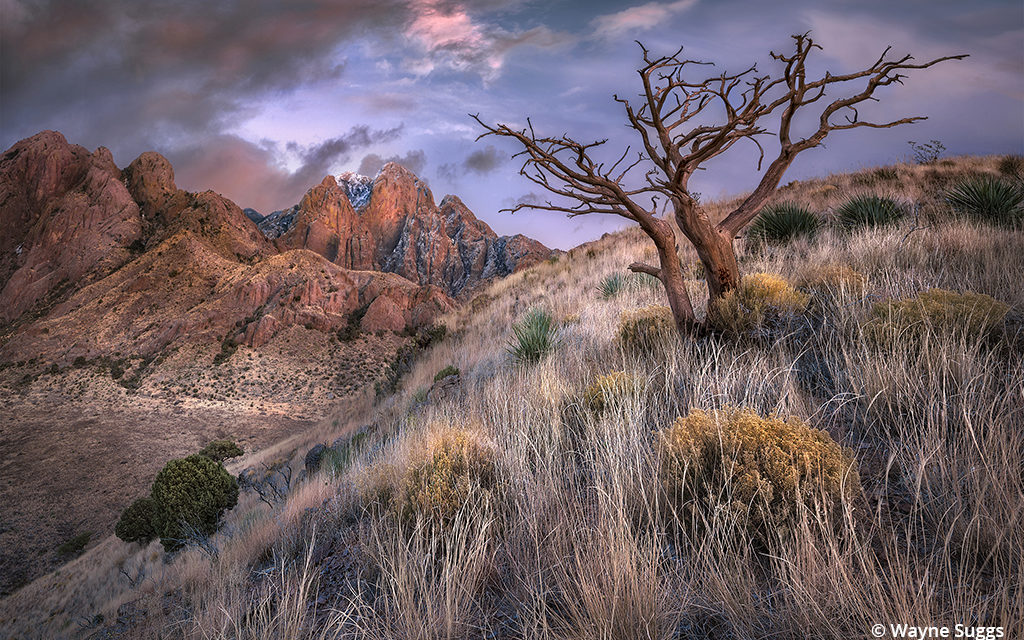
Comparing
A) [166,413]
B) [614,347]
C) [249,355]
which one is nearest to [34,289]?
[249,355]

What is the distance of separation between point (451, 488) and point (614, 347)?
9.83 ft

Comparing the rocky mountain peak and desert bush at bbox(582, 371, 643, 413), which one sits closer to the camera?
desert bush at bbox(582, 371, 643, 413)

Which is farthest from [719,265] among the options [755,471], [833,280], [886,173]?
[886,173]

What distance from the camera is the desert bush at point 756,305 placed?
388 cm

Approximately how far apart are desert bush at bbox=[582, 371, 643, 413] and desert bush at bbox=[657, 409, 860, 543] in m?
0.98

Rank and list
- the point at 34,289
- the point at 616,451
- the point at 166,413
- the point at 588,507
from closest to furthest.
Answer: the point at 588,507
the point at 616,451
the point at 166,413
the point at 34,289

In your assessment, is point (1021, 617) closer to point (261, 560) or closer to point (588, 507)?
point (588, 507)

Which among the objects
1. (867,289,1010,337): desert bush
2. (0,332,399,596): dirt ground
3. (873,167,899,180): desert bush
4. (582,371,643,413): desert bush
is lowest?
(0,332,399,596): dirt ground

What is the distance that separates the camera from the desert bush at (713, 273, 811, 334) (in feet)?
12.7

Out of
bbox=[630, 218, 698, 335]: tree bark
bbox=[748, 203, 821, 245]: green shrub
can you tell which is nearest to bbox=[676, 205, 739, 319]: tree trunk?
bbox=[630, 218, 698, 335]: tree bark

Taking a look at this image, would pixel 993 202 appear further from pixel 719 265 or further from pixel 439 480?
pixel 439 480

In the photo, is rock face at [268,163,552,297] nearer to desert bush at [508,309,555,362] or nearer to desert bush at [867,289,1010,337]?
desert bush at [508,309,555,362]

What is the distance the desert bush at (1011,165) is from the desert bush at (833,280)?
37.1 feet

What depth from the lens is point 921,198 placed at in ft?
29.3
